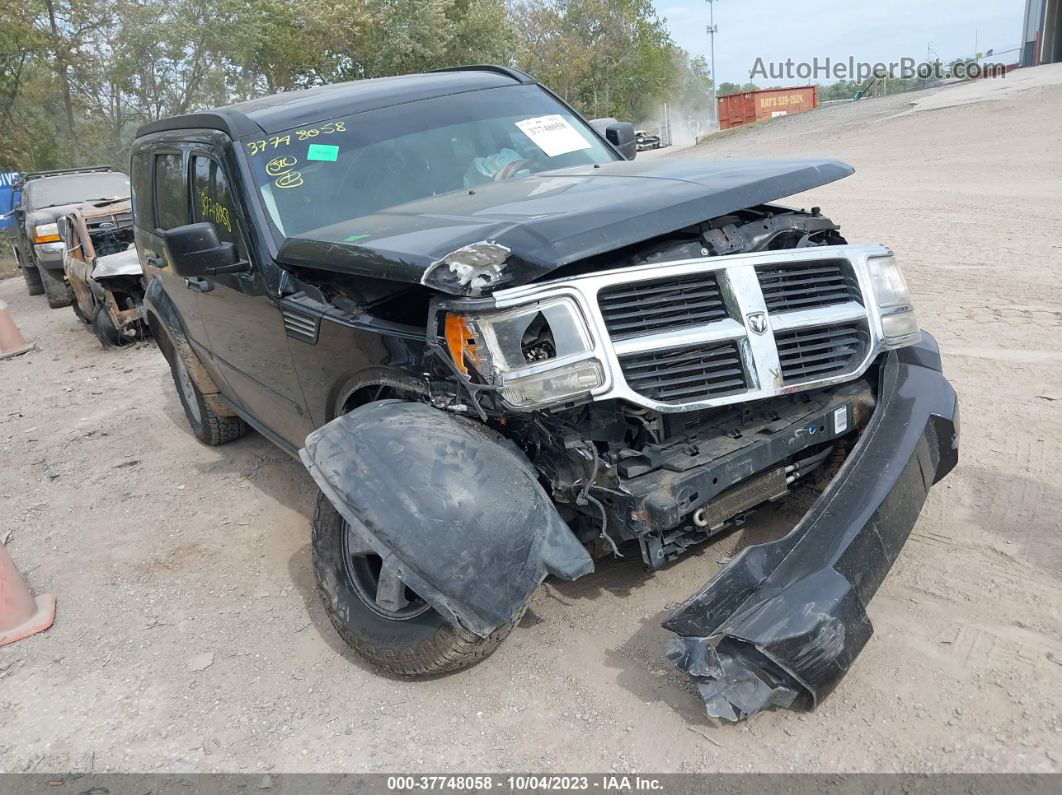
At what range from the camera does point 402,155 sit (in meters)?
4.02

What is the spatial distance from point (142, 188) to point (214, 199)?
177 centimetres

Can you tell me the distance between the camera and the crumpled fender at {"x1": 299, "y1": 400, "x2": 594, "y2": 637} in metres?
2.49

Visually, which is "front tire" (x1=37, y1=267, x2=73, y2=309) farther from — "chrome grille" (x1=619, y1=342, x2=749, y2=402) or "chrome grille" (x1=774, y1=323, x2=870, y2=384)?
"chrome grille" (x1=774, y1=323, x2=870, y2=384)

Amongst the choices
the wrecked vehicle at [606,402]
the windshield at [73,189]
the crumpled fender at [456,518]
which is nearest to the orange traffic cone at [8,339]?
the windshield at [73,189]

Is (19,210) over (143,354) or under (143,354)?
over

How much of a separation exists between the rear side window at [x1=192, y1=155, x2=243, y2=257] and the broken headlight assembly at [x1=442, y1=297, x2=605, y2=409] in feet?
5.68

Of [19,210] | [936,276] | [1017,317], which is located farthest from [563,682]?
[19,210]

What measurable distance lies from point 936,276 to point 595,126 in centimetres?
363

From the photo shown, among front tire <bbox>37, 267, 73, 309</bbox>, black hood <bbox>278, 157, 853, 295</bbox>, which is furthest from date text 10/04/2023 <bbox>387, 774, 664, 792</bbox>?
front tire <bbox>37, 267, 73, 309</bbox>

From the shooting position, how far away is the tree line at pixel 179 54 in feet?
84.1

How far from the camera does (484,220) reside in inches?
115

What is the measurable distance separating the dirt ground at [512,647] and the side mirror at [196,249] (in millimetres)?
1470

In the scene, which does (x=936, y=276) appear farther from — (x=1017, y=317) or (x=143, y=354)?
(x=143, y=354)

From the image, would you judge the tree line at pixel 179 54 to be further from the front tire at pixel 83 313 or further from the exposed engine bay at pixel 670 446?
the exposed engine bay at pixel 670 446
